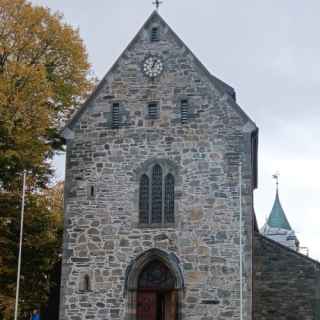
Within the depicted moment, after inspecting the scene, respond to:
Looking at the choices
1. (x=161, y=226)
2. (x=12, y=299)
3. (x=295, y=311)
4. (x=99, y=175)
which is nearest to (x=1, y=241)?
(x=12, y=299)

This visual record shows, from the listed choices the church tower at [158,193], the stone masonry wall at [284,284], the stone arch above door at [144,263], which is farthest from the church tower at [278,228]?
the stone arch above door at [144,263]

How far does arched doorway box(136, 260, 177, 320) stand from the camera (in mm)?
28462

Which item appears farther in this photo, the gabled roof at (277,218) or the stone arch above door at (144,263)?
the gabled roof at (277,218)

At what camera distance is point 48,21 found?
34719mm

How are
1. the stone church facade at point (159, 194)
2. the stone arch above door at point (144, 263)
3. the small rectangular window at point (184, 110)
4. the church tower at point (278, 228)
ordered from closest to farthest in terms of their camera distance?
the stone church facade at point (159, 194)
the stone arch above door at point (144, 263)
the small rectangular window at point (184, 110)
the church tower at point (278, 228)

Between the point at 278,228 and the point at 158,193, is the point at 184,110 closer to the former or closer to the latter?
the point at 158,193

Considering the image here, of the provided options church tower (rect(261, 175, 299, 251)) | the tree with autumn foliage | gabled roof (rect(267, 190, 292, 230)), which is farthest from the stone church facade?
gabled roof (rect(267, 190, 292, 230))

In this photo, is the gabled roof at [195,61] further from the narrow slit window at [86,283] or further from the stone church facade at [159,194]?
the narrow slit window at [86,283]

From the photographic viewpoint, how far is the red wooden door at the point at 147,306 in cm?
2850

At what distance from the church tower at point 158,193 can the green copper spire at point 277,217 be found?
40.4m

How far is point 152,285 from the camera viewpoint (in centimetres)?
2873

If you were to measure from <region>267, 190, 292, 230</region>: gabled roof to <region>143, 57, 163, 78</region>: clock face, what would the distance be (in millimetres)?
41130

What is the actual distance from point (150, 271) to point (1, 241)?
6.24 m

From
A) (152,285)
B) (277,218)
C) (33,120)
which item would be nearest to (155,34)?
(33,120)
